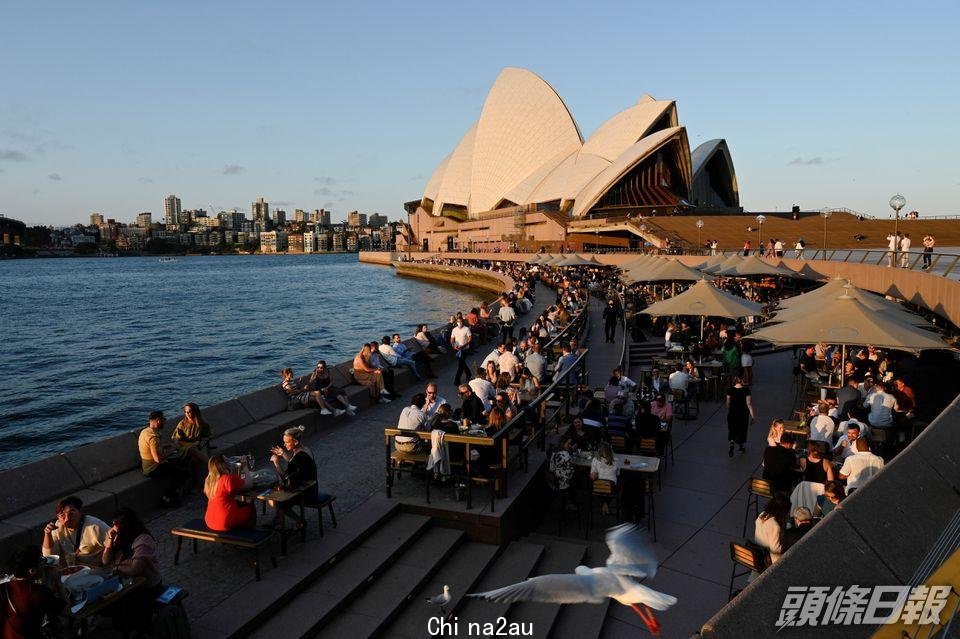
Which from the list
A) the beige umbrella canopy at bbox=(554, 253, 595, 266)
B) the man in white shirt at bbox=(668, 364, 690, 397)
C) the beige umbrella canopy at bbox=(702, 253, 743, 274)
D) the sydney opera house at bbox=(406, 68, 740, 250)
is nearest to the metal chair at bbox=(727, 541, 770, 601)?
the man in white shirt at bbox=(668, 364, 690, 397)

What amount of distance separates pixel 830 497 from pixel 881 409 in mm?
3559

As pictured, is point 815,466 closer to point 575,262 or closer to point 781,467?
point 781,467

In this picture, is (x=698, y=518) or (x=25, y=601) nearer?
(x=25, y=601)

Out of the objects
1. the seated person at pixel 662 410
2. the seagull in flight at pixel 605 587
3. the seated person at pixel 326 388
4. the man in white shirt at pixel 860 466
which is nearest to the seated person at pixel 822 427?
the man in white shirt at pixel 860 466

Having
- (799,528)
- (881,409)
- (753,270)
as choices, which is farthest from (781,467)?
(753,270)

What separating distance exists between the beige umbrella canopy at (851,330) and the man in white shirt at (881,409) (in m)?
0.69

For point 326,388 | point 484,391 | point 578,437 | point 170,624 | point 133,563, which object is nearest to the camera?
point 170,624

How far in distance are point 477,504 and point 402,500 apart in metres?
0.80

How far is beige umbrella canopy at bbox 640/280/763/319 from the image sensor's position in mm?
12492

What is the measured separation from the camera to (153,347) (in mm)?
31125

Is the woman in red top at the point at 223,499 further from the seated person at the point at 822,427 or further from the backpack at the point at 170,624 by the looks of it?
the seated person at the point at 822,427

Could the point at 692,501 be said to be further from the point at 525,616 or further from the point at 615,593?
the point at 615,593

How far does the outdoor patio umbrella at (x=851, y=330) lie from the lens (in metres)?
8.39

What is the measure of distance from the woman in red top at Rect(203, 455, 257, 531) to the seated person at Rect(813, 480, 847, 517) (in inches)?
201
